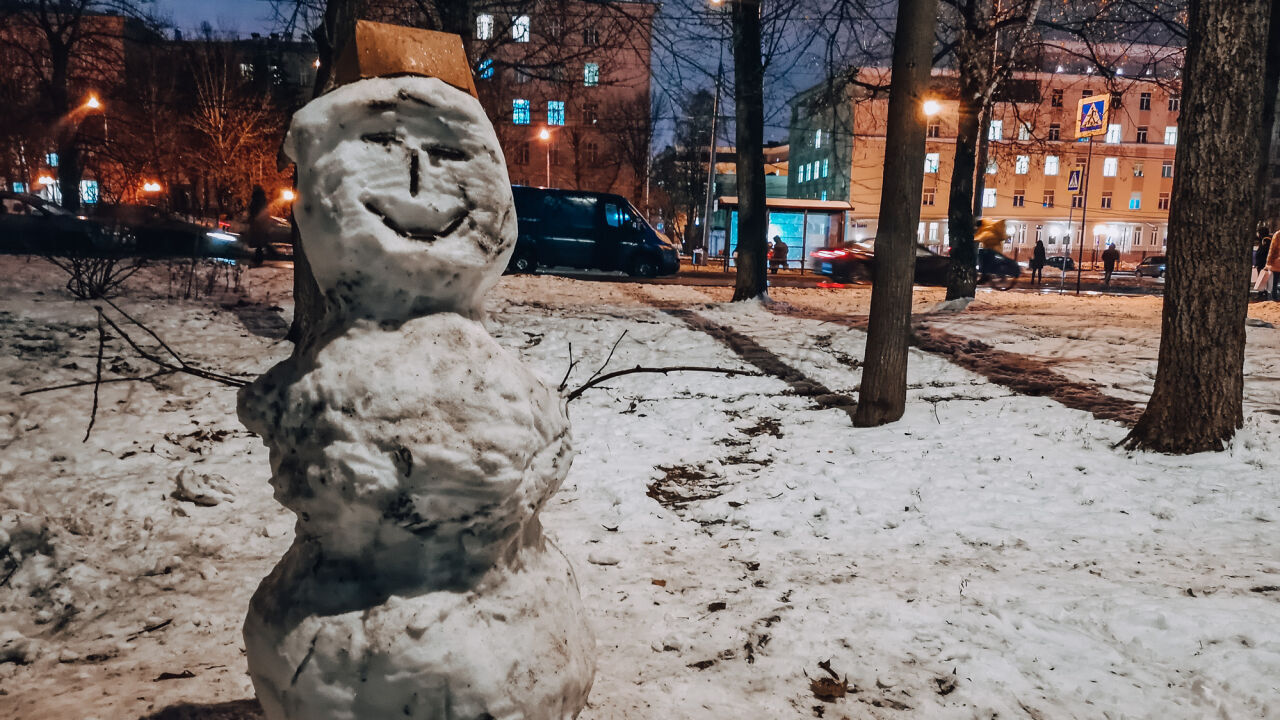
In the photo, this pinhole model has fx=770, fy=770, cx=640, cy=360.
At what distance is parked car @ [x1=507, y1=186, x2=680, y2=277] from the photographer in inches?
723

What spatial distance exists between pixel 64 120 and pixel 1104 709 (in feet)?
100

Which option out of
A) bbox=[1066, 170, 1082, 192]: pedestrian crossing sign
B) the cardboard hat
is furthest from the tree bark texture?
the cardboard hat

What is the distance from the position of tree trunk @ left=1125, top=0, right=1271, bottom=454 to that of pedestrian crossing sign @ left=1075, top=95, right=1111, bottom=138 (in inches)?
407

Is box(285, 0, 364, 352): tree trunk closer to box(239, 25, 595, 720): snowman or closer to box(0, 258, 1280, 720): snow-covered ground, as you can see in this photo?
box(0, 258, 1280, 720): snow-covered ground

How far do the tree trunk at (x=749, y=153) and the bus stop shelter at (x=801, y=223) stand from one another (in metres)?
11.7

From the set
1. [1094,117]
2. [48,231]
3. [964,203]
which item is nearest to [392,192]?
[964,203]

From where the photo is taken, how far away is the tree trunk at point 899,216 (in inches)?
234

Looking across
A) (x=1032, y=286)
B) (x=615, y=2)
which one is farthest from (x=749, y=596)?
(x=1032, y=286)

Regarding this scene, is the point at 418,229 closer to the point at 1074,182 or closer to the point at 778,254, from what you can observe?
the point at 1074,182

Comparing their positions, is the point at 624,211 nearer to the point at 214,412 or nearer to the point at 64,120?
the point at 214,412

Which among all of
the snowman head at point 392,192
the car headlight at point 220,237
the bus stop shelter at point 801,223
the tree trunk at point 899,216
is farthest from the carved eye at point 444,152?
the bus stop shelter at point 801,223

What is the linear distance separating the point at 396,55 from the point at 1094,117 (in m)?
16.3

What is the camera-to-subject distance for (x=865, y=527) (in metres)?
4.72

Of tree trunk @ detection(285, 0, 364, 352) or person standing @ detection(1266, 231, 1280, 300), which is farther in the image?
person standing @ detection(1266, 231, 1280, 300)
